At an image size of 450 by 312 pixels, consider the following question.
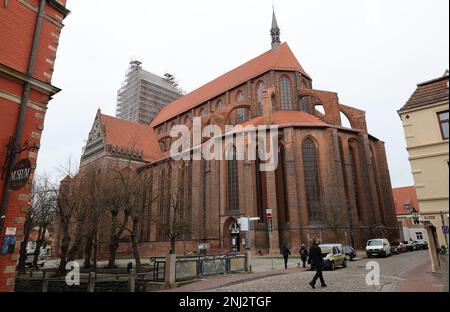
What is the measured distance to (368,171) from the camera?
29.2m

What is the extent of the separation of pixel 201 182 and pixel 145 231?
12.8 metres

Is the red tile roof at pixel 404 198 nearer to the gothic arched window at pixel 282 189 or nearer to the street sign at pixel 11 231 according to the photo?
the gothic arched window at pixel 282 189

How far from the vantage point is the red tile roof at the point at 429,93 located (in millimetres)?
10602

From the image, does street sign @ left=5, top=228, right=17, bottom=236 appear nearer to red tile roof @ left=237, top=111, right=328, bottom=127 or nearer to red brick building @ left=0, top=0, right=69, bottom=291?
red brick building @ left=0, top=0, right=69, bottom=291

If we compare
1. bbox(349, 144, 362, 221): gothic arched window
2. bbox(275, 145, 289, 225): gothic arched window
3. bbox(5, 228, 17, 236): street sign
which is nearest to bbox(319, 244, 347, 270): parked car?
bbox(275, 145, 289, 225): gothic arched window

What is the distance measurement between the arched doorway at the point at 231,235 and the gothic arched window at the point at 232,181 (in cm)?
129

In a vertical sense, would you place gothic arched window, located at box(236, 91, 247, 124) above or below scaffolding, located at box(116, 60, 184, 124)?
below

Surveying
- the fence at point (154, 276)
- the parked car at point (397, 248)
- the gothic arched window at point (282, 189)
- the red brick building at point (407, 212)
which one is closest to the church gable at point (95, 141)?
the gothic arched window at point (282, 189)

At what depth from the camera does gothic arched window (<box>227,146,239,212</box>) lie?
3048 centimetres

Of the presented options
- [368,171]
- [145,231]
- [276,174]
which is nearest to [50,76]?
[276,174]

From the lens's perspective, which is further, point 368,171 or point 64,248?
point 368,171

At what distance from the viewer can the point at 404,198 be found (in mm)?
51062
